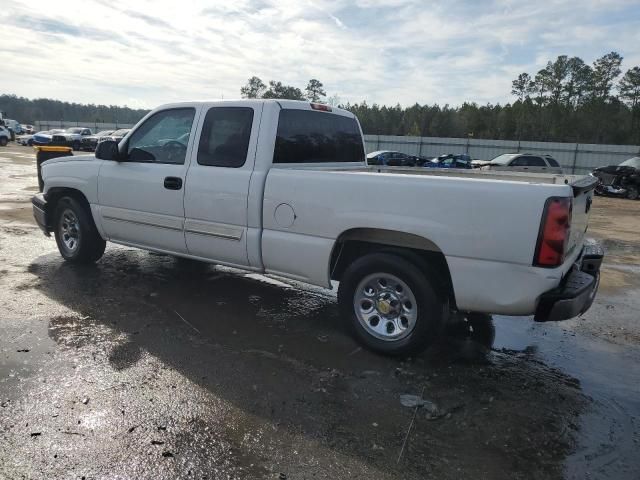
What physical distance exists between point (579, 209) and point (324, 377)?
90.7 inches

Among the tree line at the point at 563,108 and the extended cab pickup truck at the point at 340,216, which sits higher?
the tree line at the point at 563,108

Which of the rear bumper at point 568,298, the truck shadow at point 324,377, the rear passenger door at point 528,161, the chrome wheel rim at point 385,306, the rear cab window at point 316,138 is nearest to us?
the truck shadow at point 324,377

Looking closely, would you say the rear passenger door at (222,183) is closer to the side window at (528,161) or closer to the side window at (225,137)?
the side window at (225,137)

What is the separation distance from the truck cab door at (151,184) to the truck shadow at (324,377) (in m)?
0.66

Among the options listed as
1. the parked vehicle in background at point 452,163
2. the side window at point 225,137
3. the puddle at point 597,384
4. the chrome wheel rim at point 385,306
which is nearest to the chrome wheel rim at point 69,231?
the side window at point 225,137

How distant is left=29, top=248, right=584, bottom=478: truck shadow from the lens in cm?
291

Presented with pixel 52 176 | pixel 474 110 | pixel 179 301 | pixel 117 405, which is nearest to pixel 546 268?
pixel 117 405

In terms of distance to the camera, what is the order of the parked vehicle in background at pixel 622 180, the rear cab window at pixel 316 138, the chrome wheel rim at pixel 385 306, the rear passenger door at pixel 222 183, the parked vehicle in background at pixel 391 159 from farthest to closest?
1. the parked vehicle in background at pixel 391 159
2. the parked vehicle in background at pixel 622 180
3. the rear cab window at pixel 316 138
4. the rear passenger door at pixel 222 183
5. the chrome wheel rim at pixel 385 306

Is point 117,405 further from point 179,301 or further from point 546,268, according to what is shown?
point 546,268

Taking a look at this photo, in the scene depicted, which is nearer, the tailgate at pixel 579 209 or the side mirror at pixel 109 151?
the tailgate at pixel 579 209

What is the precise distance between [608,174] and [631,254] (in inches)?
547

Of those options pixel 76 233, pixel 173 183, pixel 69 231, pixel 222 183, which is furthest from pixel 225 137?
pixel 69 231

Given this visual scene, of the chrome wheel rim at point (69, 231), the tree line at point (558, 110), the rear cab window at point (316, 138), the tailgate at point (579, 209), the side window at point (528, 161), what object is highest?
the tree line at point (558, 110)

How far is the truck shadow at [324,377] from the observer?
2910 mm
